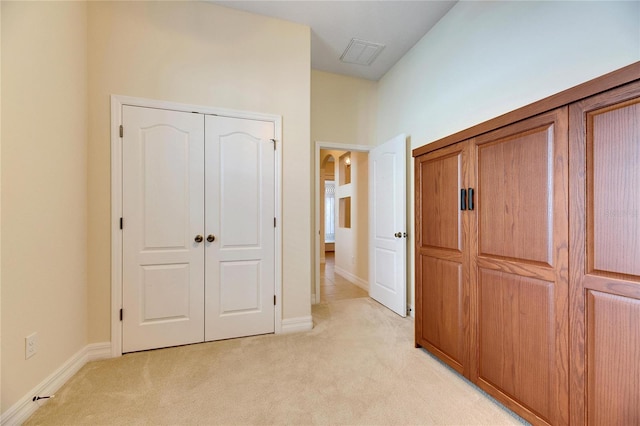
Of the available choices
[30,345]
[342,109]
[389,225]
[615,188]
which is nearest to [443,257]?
[615,188]

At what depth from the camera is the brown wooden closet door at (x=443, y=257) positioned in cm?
177

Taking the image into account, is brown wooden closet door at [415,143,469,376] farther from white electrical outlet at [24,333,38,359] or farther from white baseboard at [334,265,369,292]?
white electrical outlet at [24,333,38,359]

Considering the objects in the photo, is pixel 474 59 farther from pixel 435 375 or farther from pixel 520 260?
pixel 435 375

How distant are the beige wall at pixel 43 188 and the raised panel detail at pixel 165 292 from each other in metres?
0.43

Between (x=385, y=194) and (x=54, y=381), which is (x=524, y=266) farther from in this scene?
(x=54, y=381)

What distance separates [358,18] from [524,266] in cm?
267

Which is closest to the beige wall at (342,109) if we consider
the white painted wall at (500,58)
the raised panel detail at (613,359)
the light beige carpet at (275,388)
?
the white painted wall at (500,58)

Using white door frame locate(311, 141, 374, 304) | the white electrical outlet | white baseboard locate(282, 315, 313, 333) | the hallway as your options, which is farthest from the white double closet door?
the hallway

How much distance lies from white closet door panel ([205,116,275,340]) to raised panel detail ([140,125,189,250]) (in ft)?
0.66

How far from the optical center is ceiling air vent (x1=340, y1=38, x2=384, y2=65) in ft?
9.89

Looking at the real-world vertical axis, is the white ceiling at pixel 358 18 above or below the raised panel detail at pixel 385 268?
above

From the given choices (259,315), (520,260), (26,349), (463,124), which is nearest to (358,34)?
(463,124)

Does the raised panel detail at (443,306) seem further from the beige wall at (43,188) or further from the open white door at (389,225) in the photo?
the beige wall at (43,188)

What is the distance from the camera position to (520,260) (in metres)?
1.40
